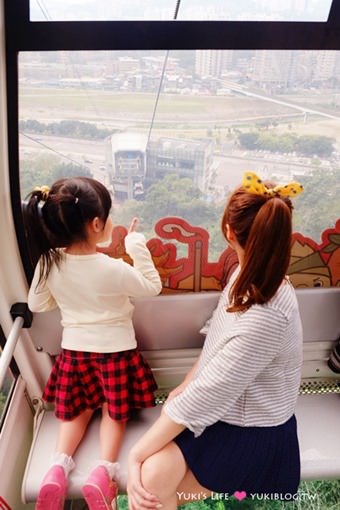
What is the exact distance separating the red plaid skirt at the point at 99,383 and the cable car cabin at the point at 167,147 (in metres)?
0.09

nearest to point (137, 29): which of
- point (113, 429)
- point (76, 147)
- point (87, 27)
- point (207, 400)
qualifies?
point (87, 27)

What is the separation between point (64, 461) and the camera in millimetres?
1291

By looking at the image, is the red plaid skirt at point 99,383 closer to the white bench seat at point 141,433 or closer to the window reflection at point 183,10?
the white bench seat at point 141,433

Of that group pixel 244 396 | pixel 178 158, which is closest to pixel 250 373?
pixel 244 396

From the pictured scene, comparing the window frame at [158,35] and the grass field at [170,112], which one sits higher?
the window frame at [158,35]

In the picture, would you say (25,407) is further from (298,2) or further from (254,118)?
(298,2)

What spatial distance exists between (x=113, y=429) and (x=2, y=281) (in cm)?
64

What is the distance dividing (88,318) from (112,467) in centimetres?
48

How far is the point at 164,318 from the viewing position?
1480 mm

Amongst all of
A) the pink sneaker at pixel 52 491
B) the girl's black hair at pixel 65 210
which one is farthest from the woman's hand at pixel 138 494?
the girl's black hair at pixel 65 210

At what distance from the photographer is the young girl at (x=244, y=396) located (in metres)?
0.99

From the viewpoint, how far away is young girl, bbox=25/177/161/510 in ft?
3.76

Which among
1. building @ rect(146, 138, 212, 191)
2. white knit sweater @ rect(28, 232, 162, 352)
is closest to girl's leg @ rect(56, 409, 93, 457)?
white knit sweater @ rect(28, 232, 162, 352)

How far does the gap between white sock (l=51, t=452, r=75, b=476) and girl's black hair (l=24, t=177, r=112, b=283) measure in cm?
69
